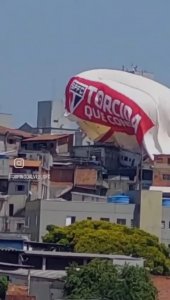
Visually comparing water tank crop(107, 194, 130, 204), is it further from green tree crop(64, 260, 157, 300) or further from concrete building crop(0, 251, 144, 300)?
green tree crop(64, 260, 157, 300)

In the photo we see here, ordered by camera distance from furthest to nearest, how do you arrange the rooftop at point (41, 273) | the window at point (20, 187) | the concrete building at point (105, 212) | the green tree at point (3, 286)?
1. the window at point (20, 187)
2. the concrete building at point (105, 212)
3. the rooftop at point (41, 273)
4. the green tree at point (3, 286)

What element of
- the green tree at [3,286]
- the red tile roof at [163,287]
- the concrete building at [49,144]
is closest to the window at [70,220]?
the concrete building at [49,144]

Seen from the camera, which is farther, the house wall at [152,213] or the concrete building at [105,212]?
the house wall at [152,213]

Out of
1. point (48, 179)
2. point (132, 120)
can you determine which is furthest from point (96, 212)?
point (132, 120)

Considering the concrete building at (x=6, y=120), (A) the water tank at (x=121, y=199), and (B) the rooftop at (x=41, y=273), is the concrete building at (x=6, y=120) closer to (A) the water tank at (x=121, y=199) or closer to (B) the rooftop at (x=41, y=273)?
(A) the water tank at (x=121, y=199)

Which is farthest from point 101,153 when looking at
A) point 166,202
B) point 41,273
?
point 41,273

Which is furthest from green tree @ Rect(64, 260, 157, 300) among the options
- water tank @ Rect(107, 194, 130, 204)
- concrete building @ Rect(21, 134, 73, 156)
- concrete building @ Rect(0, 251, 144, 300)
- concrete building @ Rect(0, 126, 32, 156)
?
concrete building @ Rect(21, 134, 73, 156)
